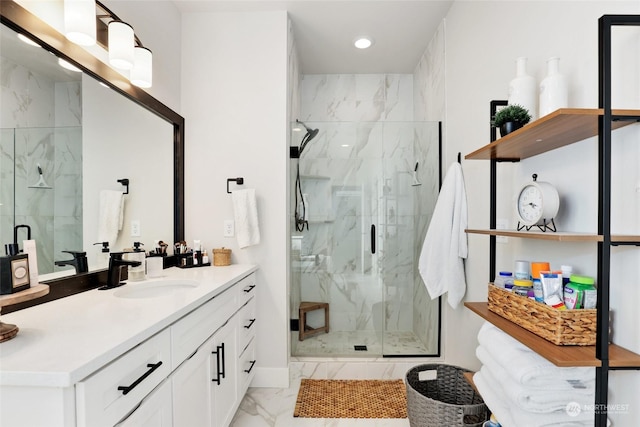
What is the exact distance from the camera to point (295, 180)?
8.72 ft

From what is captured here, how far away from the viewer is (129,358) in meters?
0.92

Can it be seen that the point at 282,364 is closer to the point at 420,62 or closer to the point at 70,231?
the point at 70,231

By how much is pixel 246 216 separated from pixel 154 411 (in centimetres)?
135

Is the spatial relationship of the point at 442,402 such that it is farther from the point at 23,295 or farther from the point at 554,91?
the point at 23,295

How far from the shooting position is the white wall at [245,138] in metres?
2.34

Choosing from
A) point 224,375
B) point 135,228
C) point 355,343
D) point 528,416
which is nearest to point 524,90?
point 528,416

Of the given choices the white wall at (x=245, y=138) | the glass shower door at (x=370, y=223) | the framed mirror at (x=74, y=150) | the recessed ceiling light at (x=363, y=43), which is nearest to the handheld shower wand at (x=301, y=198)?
the glass shower door at (x=370, y=223)

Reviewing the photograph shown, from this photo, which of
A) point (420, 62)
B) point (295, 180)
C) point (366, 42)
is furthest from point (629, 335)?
point (420, 62)

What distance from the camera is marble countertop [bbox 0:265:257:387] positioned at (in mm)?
715

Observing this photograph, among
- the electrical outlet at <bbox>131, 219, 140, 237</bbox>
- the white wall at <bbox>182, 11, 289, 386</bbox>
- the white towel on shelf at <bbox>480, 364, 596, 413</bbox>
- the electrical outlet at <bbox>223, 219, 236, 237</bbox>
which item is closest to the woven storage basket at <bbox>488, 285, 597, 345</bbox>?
the white towel on shelf at <bbox>480, 364, 596, 413</bbox>

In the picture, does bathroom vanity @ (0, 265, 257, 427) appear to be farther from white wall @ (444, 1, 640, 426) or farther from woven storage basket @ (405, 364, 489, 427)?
white wall @ (444, 1, 640, 426)

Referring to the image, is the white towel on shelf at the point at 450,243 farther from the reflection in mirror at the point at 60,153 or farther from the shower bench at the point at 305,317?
the reflection in mirror at the point at 60,153

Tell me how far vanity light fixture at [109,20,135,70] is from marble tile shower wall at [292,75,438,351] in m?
1.40

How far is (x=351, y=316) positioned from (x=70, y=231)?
82.2 inches
